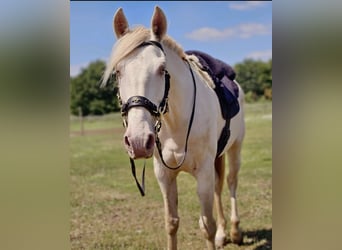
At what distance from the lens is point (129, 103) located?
160cm

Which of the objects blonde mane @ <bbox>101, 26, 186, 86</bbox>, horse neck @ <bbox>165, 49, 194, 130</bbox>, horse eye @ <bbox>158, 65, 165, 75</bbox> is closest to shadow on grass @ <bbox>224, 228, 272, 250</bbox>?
horse neck @ <bbox>165, 49, 194, 130</bbox>

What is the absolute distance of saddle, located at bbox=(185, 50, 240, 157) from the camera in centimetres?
276

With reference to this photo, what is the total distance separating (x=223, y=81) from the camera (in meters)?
3.11

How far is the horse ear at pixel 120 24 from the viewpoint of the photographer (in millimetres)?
1841

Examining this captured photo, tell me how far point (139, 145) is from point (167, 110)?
523mm

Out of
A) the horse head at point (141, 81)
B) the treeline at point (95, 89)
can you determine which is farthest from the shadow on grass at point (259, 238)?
the treeline at point (95, 89)

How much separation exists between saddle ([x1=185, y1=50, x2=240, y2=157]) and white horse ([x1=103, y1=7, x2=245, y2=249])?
0.10m

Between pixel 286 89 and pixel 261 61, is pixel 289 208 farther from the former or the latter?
pixel 261 61

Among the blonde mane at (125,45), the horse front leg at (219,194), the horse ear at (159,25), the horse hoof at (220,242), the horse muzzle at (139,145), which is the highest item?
the horse ear at (159,25)

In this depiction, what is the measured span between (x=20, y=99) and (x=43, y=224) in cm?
37

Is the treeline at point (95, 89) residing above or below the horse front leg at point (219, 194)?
above

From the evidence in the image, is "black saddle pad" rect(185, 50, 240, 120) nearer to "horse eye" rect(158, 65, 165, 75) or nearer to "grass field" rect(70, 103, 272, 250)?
"horse eye" rect(158, 65, 165, 75)

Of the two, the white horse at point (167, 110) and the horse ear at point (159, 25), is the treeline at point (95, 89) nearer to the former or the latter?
the white horse at point (167, 110)

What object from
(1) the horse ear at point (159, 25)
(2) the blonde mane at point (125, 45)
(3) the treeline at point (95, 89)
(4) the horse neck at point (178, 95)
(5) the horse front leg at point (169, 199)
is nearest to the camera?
(2) the blonde mane at point (125, 45)
